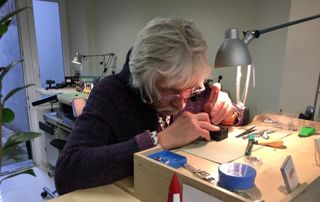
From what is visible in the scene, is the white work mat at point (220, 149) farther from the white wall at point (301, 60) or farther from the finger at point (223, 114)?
the white wall at point (301, 60)

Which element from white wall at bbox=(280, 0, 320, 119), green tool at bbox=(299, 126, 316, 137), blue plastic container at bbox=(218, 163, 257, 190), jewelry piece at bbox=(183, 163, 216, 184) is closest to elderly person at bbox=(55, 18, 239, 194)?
jewelry piece at bbox=(183, 163, 216, 184)

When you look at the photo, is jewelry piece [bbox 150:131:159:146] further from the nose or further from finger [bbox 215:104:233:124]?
finger [bbox 215:104:233:124]

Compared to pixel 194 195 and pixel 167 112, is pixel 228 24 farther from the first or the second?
pixel 194 195

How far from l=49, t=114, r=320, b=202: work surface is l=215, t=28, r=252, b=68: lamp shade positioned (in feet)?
0.91

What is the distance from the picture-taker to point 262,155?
2.51 ft

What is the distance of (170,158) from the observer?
2.31 feet

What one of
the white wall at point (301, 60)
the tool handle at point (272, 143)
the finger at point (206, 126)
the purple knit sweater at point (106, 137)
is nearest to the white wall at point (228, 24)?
the white wall at point (301, 60)

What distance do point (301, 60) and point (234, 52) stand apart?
71 centimetres

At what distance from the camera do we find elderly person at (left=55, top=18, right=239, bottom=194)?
2.46 feet

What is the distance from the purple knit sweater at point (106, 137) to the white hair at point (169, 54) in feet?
0.37

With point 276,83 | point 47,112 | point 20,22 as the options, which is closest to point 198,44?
point 276,83

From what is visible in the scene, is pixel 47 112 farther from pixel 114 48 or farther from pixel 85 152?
pixel 85 152

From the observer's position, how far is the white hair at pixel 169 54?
779mm

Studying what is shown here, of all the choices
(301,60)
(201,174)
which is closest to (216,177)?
(201,174)
